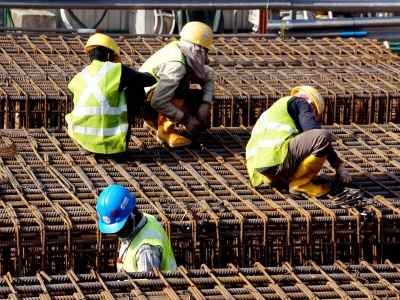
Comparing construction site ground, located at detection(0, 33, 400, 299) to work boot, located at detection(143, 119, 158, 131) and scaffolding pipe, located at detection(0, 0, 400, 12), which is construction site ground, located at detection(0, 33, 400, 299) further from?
scaffolding pipe, located at detection(0, 0, 400, 12)


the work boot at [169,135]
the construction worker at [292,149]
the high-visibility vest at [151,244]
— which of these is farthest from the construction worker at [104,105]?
the high-visibility vest at [151,244]

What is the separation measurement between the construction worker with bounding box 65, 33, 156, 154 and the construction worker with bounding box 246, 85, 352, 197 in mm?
1383

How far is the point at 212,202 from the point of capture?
34.5 ft

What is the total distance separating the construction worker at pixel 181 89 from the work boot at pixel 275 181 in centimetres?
138

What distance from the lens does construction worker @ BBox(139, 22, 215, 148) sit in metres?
11.8

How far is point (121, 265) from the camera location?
9.22m

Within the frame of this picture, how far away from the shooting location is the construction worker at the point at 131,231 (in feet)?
29.7

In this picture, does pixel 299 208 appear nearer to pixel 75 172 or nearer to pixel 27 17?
pixel 75 172

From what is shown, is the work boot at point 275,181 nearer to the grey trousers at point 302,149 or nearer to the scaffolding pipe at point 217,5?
the grey trousers at point 302,149

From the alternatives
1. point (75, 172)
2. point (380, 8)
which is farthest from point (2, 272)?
point (380, 8)

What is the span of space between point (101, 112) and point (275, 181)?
186cm

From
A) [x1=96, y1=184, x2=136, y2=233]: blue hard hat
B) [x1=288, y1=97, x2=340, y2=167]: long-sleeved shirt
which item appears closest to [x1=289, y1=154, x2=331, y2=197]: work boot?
[x1=288, y1=97, x2=340, y2=167]: long-sleeved shirt

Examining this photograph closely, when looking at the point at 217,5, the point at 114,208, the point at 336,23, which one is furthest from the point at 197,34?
the point at 336,23

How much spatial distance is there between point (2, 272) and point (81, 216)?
2.76ft
